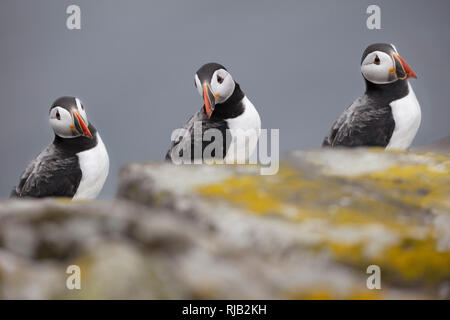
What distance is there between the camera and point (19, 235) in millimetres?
1995

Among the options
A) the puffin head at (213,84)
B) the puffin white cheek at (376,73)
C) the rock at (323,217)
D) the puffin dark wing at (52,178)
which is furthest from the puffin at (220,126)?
the rock at (323,217)

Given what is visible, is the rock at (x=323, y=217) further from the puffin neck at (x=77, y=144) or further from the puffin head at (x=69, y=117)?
the puffin neck at (x=77, y=144)

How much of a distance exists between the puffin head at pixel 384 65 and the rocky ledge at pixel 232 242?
252 cm

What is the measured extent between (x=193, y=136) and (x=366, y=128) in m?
1.39

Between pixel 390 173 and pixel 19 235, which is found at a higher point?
pixel 390 173

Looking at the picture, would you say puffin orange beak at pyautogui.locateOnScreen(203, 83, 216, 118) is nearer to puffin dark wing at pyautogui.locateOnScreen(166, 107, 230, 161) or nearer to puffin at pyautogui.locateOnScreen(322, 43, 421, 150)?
puffin dark wing at pyautogui.locateOnScreen(166, 107, 230, 161)

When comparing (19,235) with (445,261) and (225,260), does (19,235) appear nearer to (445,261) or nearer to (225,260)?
(225,260)

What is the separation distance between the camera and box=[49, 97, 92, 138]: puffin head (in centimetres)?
466

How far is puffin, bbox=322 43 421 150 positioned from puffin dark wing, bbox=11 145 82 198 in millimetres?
2098

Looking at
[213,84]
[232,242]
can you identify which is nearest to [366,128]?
[213,84]

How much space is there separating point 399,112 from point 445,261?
2892mm

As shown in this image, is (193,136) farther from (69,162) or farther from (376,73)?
(376,73)

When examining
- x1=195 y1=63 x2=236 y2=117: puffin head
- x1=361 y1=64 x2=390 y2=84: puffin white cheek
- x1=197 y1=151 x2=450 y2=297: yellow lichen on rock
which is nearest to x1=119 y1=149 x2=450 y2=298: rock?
x1=197 y1=151 x2=450 y2=297: yellow lichen on rock
